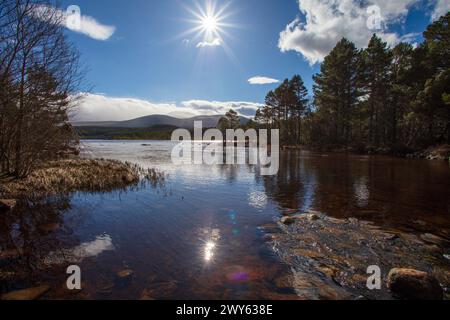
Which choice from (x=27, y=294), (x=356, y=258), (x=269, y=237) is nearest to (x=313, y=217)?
(x=269, y=237)

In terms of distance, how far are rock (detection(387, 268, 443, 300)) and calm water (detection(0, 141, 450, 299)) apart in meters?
1.94

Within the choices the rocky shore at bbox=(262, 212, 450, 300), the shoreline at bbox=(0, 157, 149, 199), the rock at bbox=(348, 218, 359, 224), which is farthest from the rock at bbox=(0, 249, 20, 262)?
the rock at bbox=(348, 218, 359, 224)

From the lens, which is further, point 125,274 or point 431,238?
point 431,238

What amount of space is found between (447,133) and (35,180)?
4881 centimetres

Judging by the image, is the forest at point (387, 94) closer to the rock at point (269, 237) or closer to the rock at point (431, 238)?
the rock at point (431, 238)

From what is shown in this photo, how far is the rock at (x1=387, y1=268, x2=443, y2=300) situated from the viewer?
13.6 feet

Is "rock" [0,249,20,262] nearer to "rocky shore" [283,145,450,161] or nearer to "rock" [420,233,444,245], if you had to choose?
"rock" [420,233,444,245]

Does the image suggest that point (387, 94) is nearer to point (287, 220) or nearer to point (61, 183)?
point (287, 220)

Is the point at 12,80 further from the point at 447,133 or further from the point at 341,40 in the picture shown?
the point at 341,40

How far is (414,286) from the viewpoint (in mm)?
4211

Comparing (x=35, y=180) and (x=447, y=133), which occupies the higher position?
(x=447, y=133)

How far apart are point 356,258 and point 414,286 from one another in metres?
1.44
